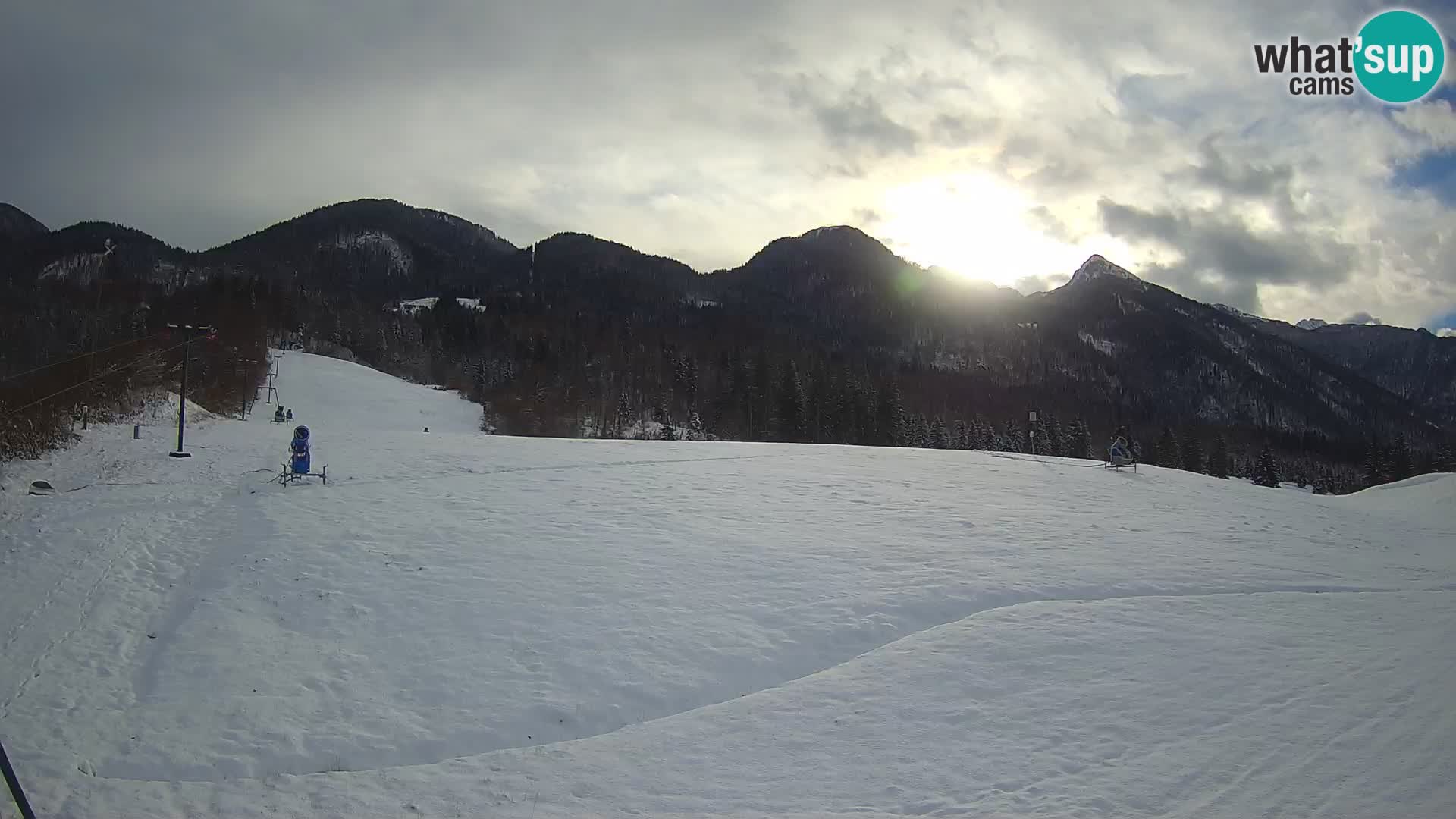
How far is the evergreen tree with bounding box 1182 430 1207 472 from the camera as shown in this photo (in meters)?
84.9

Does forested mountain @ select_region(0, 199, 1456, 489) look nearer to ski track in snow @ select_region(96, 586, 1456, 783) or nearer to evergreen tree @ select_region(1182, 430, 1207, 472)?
evergreen tree @ select_region(1182, 430, 1207, 472)

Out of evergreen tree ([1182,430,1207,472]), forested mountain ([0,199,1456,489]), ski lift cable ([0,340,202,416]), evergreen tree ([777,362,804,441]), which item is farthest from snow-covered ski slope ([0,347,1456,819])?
evergreen tree ([1182,430,1207,472])

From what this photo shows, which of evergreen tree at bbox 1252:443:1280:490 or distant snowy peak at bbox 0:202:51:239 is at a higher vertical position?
distant snowy peak at bbox 0:202:51:239

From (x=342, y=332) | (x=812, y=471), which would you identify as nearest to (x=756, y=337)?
(x=342, y=332)

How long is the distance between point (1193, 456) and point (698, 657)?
94824 mm

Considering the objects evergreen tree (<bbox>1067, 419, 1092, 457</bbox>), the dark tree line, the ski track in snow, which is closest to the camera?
the ski track in snow

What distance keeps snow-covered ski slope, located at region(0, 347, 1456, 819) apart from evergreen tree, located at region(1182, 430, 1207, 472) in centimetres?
7517

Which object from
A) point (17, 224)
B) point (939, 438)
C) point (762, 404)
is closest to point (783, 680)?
point (762, 404)

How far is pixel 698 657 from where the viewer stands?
10625 mm

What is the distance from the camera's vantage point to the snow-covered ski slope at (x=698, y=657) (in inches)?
296

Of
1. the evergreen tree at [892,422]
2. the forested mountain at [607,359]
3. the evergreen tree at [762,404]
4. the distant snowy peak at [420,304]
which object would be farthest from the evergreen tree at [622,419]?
the distant snowy peak at [420,304]

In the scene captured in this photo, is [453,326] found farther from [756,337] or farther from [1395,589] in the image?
[1395,589]

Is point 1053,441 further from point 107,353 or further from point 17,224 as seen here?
point 17,224

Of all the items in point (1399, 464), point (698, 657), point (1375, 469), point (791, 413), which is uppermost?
point (791, 413)
